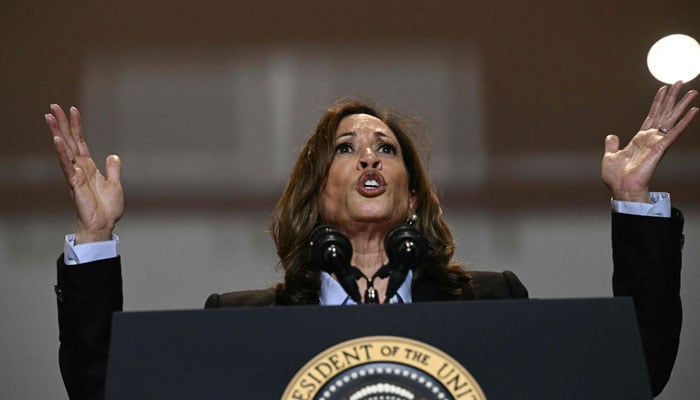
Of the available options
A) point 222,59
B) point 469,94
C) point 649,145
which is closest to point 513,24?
point 469,94

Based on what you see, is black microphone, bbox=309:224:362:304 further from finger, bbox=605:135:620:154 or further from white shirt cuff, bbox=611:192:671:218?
finger, bbox=605:135:620:154

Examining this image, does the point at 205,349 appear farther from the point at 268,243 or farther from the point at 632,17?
the point at 632,17

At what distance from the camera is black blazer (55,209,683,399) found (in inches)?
64.7

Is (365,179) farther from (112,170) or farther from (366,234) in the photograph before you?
(112,170)

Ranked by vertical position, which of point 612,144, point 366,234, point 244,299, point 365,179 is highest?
point 612,144

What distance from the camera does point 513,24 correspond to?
335cm

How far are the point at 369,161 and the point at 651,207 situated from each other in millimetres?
684

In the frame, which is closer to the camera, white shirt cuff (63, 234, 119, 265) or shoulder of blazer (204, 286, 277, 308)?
white shirt cuff (63, 234, 119, 265)

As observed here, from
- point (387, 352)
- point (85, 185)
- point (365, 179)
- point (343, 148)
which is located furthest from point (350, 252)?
point (343, 148)

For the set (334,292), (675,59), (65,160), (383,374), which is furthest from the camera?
(675,59)

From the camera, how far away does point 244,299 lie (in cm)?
222

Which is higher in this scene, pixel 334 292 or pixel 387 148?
pixel 387 148

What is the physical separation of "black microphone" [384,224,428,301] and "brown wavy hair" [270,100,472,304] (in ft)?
2.50

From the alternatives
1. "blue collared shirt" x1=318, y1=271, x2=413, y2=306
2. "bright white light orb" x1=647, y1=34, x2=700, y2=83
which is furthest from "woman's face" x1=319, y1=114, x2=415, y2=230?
"bright white light orb" x1=647, y1=34, x2=700, y2=83
